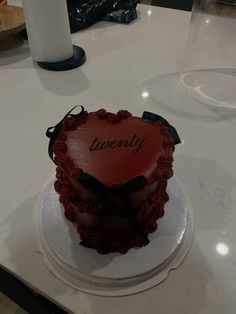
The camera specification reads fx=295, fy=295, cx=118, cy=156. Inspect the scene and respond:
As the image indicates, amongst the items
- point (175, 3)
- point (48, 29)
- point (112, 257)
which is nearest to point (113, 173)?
point (112, 257)

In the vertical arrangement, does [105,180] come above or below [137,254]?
above

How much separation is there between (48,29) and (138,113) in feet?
0.81

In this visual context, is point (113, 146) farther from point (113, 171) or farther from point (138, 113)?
point (138, 113)

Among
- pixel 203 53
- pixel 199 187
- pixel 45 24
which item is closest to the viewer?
pixel 199 187

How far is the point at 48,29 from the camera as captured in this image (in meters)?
0.56

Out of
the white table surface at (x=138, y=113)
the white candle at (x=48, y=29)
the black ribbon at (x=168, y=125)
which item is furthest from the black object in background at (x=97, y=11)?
the black ribbon at (x=168, y=125)

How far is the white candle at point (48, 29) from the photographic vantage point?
537 millimetres

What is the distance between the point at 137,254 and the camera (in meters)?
0.31

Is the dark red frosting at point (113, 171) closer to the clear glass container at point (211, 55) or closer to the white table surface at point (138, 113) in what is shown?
the white table surface at point (138, 113)

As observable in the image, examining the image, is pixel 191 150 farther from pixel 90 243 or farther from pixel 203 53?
pixel 203 53

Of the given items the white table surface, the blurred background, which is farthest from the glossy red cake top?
the blurred background

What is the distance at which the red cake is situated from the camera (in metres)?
0.26

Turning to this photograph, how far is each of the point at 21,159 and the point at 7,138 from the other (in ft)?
0.19

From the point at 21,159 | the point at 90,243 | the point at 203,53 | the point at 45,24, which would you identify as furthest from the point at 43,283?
the point at 203,53
